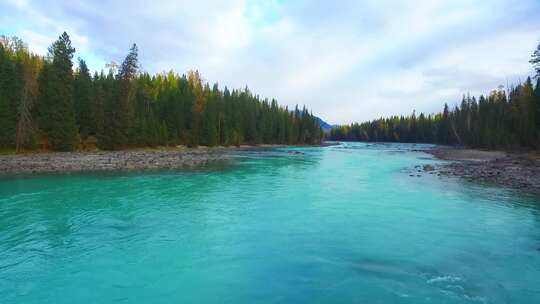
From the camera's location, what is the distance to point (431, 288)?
28.9ft

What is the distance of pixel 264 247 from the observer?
12.0 meters

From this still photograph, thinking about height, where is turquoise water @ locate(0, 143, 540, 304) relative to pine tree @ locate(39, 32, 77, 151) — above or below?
below

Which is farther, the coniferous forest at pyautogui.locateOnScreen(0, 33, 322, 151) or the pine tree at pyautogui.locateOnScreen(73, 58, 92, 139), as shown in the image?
the pine tree at pyautogui.locateOnScreen(73, 58, 92, 139)

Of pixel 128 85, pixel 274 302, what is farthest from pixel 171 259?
pixel 128 85

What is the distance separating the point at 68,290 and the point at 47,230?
6098 millimetres

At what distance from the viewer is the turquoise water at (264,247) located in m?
8.66

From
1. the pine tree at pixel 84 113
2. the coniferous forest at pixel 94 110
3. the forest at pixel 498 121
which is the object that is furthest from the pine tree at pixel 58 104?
the forest at pixel 498 121

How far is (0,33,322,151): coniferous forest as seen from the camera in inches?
1912

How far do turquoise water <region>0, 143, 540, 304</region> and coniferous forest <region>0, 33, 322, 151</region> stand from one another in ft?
104

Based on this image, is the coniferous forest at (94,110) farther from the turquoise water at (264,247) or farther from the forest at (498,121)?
the forest at (498,121)

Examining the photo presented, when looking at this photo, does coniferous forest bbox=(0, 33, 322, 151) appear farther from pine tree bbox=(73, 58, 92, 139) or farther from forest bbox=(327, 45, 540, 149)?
forest bbox=(327, 45, 540, 149)

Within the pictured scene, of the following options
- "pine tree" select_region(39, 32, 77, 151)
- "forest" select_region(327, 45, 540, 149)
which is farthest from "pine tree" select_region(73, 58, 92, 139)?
"forest" select_region(327, 45, 540, 149)

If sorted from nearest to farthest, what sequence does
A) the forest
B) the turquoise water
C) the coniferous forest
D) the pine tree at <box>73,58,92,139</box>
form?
the turquoise water, the coniferous forest, the pine tree at <box>73,58,92,139</box>, the forest

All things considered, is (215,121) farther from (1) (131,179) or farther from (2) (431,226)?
(2) (431,226)
